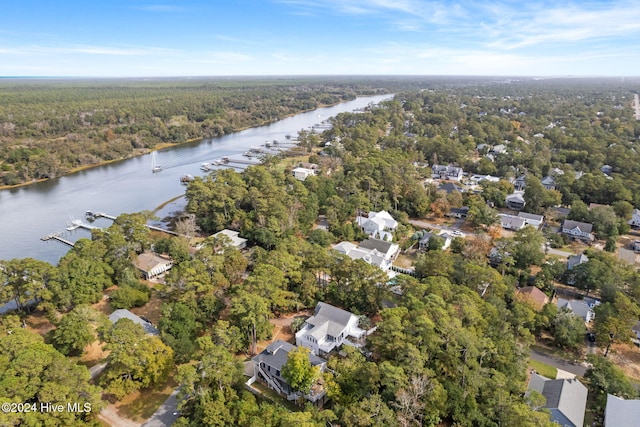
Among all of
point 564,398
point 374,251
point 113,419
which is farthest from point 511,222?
point 113,419

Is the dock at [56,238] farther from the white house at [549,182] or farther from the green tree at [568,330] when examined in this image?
the white house at [549,182]

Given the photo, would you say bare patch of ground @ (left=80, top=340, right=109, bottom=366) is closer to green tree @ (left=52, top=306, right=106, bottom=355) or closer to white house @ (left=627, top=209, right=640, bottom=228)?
green tree @ (left=52, top=306, right=106, bottom=355)

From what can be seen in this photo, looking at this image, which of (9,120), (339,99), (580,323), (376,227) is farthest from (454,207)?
(339,99)

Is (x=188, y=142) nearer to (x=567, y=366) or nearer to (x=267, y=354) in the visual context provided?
(x=267, y=354)

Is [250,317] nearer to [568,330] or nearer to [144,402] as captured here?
[144,402]

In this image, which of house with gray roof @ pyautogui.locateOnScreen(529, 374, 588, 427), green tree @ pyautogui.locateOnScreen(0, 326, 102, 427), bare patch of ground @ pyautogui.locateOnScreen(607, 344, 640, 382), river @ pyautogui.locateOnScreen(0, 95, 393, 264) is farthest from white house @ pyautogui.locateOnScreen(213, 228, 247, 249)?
bare patch of ground @ pyautogui.locateOnScreen(607, 344, 640, 382)

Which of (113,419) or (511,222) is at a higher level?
(511,222)
